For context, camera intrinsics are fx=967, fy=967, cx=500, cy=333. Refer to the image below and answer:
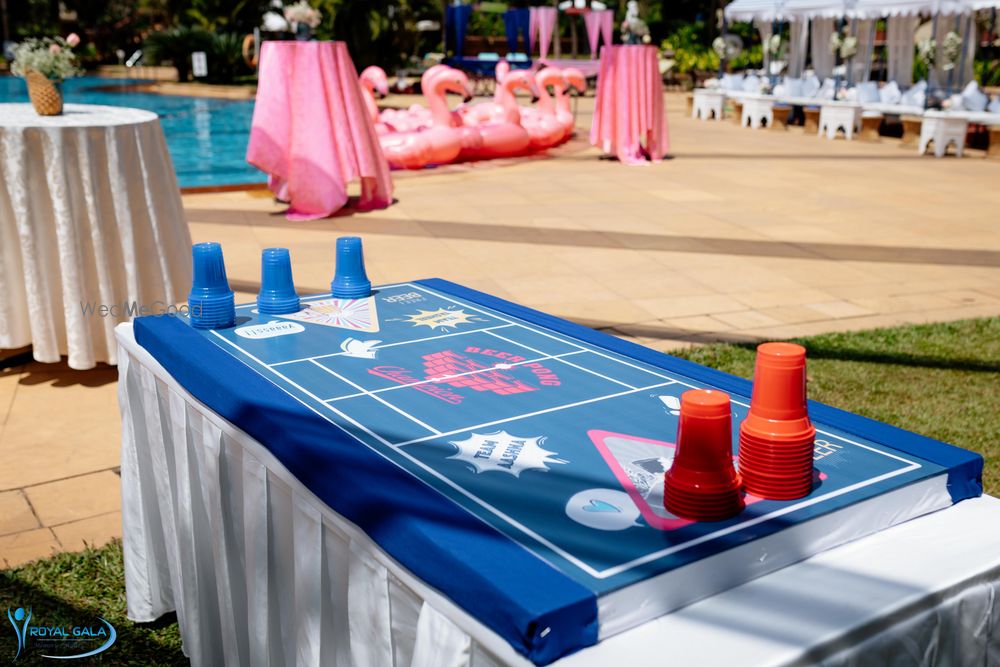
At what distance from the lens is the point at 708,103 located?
1934 cm

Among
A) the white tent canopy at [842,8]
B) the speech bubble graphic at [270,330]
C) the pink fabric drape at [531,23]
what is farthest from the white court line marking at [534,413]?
the pink fabric drape at [531,23]

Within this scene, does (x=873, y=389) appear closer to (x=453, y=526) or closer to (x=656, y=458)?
(x=656, y=458)

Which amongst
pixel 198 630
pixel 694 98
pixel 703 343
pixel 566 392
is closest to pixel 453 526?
pixel 566 392

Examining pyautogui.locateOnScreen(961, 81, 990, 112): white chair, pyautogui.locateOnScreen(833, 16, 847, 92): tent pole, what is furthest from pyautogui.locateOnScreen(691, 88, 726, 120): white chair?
pyautogui.locateOnScreen(961, 81, 990, 112): white chair

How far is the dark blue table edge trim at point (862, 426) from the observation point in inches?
66.3

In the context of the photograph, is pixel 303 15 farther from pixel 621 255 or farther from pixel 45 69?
pixel 45 69

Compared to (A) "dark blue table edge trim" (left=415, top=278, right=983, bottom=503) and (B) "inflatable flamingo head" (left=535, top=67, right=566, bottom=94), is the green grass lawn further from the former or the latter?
(B) "inflatable flamingo head" (left=535, top=67, right=566, bottom=94)

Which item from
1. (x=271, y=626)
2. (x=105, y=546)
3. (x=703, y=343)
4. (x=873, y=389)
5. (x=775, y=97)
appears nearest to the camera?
(x=271, y=626)

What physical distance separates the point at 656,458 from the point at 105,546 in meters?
2.00

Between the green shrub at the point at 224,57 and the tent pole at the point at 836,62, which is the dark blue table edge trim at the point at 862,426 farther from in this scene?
the green shrub at the point at 224,57

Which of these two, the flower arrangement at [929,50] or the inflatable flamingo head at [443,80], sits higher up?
the flower arrangement at [929,50]

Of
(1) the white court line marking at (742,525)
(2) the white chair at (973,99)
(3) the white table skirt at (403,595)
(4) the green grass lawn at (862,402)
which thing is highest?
(2) the white chair at (973,99)

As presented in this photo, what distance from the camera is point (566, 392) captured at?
2.03 meters

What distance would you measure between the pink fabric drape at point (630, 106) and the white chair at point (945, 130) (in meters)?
4.14
